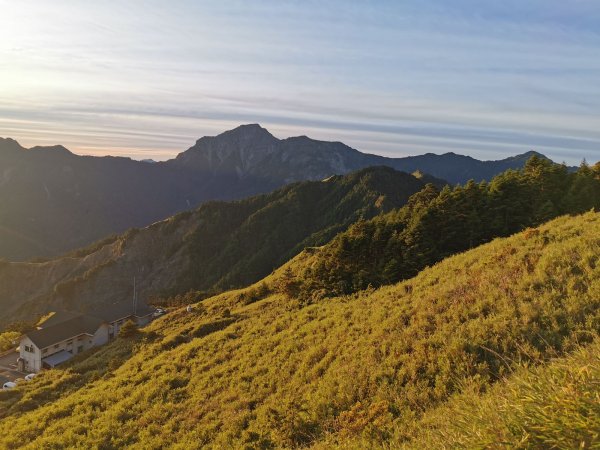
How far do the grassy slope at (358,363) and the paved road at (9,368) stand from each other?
3328 centimetres

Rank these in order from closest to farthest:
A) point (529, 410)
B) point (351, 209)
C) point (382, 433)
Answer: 1. point (529, 410)
2. point (382, 433)
3. point (351, 209)

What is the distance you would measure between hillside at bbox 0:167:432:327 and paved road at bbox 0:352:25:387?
47.8m

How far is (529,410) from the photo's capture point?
3.80 m

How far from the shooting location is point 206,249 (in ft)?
450

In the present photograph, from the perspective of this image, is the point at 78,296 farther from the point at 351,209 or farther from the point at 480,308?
the point at 480,308

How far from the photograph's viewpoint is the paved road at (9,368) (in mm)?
51231

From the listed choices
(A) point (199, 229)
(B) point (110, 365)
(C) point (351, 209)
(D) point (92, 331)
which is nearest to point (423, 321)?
(B) point (110, 365)

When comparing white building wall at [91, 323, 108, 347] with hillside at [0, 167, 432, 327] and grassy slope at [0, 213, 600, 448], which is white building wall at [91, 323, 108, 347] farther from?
hillside at [0, 167, 432, 327]

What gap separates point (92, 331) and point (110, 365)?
1616 inches

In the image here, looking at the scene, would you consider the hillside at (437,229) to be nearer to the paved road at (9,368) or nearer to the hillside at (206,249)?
the paved road at (9,368)

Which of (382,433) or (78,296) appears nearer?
(382,433)

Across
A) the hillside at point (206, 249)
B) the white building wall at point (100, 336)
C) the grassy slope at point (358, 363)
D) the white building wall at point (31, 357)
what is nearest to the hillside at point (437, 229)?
the grassy slope at point (358, 363)

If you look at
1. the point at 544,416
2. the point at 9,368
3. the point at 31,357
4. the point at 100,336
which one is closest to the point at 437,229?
the point at 544,416

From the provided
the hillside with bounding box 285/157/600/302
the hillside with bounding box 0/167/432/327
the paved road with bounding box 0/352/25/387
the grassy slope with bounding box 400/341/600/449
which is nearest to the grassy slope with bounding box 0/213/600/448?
the grassy slope with bounding box 400/341/600/449
